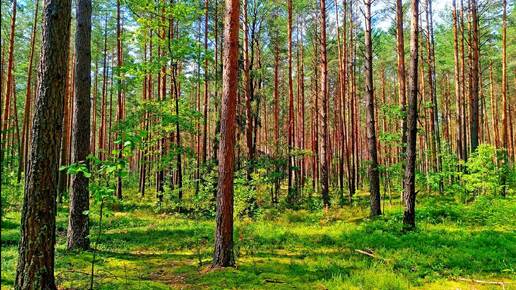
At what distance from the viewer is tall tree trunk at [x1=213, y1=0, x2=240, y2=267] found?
6938mm

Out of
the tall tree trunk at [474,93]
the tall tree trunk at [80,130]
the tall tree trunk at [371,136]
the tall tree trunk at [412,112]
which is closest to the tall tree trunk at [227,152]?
the tall tree trunk at [80,130]

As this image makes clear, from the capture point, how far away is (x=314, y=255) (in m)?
8.25

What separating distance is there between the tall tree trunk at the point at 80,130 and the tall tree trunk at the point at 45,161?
131 inches

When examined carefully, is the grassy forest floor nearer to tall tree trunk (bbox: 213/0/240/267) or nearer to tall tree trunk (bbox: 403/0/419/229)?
tall tree trunk (bbox: 213/0/240/267)

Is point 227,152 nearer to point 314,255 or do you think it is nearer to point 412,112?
point 314,255

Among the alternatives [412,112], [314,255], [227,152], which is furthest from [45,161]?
[412,112]

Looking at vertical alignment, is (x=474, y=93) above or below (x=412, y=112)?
above

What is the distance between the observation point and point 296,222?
1370cm

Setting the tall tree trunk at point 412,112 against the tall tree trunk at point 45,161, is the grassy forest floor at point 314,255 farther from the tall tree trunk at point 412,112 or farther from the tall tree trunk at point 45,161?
the tall tree trunk at point 412,112

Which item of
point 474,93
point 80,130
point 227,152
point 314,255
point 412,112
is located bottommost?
point 314,255

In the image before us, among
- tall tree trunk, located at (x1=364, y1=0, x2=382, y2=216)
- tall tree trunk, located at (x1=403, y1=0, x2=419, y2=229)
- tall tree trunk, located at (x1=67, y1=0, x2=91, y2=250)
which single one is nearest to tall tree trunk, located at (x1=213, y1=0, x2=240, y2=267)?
tall tree trunk, located at (x1=67, y1=0, x2=91, y2=250)

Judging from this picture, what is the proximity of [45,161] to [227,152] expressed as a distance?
330 centimetres

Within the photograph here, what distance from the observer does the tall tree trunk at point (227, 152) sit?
694 centimetres

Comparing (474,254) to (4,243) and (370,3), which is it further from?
(4,243)
